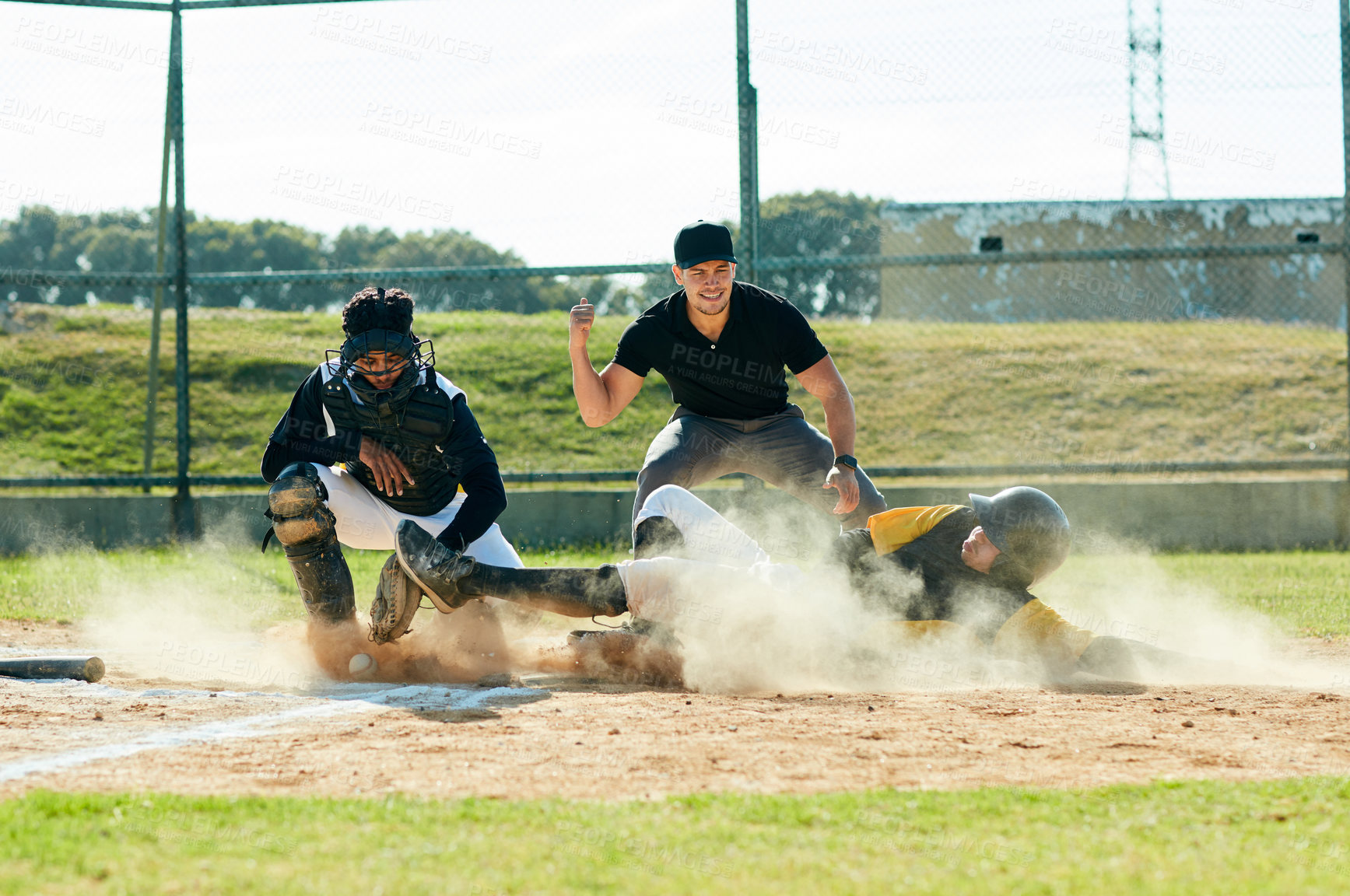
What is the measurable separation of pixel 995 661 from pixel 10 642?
14.5ft

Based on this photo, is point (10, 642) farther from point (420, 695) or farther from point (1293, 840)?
point (1293, 840)

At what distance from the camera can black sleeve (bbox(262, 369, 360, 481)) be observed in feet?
15.6

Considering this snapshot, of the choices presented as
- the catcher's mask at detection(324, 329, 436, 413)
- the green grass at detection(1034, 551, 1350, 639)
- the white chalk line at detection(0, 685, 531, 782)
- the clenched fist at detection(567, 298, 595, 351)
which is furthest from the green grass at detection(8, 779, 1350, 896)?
the green grass at detection(1034, 551, 1350, 639)

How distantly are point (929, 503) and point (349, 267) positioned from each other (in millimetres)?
6843

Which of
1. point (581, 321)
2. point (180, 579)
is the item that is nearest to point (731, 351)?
point (581, 321)

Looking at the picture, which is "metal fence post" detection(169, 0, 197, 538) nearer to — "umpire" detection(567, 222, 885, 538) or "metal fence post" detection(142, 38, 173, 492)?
"metal fence post" detection(142, 38, 173, 492)

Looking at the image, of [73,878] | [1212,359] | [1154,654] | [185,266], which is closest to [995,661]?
[1154,654]

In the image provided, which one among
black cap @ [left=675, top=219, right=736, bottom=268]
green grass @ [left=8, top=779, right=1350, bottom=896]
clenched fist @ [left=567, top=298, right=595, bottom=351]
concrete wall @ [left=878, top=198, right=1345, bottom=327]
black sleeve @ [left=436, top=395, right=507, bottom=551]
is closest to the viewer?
green grass @ [left=8, top=779, right=1350, bottom=896]

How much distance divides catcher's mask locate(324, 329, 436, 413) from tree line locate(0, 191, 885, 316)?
12.9 feet

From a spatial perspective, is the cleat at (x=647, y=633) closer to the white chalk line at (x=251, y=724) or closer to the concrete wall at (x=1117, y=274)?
the white chalk line at (x=251, y=724)

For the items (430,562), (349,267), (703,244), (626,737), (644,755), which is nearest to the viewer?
(644,755)

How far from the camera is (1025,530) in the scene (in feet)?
14.2

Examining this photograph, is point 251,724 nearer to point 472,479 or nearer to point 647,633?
point 472,479

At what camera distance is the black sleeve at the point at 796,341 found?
577 cm
